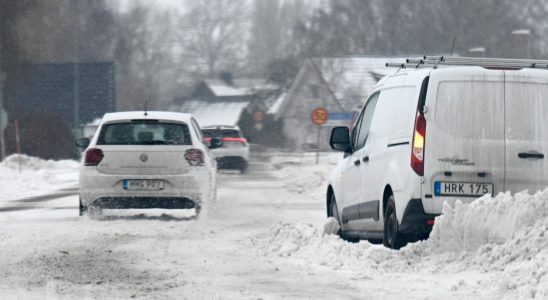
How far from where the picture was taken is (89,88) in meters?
59.9

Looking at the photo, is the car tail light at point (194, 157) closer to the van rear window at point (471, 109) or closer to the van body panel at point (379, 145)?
the van body panel at point (379, 145)

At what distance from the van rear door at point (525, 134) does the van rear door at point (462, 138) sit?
0.23 ft

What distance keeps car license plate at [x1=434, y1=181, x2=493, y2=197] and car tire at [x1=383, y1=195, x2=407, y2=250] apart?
0.51 metres

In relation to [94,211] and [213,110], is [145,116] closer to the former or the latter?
[94,211]

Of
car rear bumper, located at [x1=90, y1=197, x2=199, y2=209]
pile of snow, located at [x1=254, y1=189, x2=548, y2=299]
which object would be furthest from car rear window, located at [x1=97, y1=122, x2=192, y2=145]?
pile of snow, located at [x1=254, y1=189, x2=548, y2=299]

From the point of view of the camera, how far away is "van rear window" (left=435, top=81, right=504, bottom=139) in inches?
373

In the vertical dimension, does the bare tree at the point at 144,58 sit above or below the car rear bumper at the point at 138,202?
above

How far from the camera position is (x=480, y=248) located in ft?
27.5

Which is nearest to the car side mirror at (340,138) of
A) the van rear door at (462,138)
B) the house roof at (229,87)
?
the van rear door at (462,138)

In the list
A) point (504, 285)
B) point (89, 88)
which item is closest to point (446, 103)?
point (504, 285)

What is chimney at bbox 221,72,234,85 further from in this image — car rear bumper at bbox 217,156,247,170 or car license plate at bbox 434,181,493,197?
car license plate at bbox 434,181,493,197

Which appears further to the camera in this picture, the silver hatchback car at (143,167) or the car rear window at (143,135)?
the car rear window at (143,135)

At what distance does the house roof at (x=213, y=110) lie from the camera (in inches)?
4139

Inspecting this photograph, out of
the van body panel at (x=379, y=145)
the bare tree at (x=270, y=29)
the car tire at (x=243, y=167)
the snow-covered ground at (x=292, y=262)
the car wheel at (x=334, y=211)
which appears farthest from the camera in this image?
the bare tree at (x=270, y=29)
